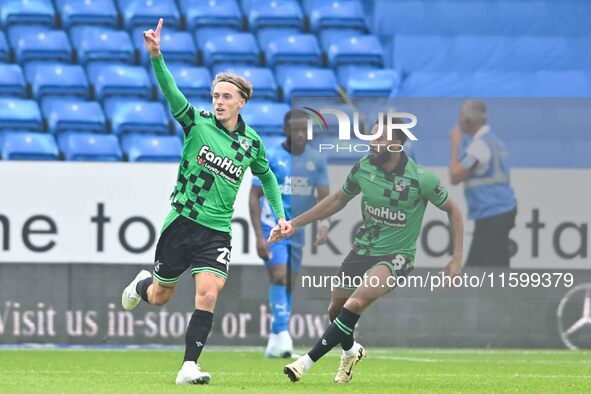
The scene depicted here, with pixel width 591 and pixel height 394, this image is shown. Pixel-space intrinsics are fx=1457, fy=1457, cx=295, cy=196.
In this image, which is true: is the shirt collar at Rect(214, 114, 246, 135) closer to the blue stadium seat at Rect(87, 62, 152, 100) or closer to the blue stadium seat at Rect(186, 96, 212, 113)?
the blue stadium seat at Rect(186, 96, 212, 113)

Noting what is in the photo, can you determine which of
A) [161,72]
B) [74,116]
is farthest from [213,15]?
[161,72]

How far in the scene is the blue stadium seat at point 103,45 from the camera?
16656mm

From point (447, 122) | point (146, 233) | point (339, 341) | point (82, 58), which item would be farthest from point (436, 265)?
point (82, 58)

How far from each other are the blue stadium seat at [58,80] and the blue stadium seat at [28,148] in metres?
1.26

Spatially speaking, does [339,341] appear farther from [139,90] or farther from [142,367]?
[139,90]

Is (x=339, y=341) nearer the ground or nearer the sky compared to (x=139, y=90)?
nearer the ground

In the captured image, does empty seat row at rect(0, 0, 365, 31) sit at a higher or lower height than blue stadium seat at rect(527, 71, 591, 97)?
higher

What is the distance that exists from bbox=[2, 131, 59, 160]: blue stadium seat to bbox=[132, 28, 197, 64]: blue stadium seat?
2.35 m

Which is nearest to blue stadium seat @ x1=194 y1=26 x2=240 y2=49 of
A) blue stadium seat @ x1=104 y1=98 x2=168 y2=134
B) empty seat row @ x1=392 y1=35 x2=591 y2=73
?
blue stadium seat @ x1=104 y1=98 x2=168 y2=134

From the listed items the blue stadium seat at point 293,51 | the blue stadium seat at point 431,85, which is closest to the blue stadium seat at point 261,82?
the blue stadium seat at point 293,51

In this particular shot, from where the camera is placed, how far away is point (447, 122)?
1244 cm

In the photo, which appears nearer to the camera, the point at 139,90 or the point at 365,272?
the point at 365,272

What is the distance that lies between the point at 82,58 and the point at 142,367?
670 cm

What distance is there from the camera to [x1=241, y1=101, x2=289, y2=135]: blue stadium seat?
51.4ft
